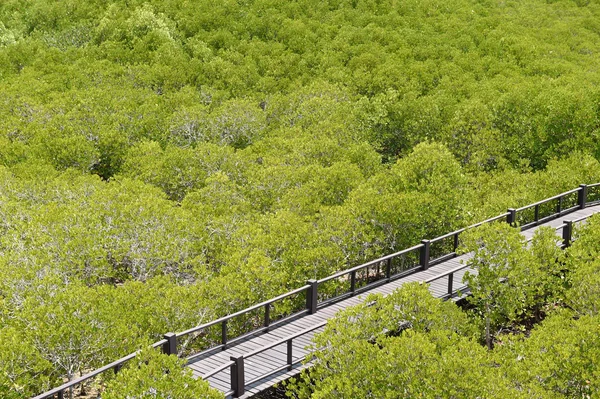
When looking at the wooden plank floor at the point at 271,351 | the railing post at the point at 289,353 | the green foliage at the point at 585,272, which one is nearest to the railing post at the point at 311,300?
the wooden plank floor at the point at 271,351

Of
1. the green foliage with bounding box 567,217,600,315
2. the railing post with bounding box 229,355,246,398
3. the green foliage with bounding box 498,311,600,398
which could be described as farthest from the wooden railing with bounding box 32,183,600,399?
the green foliage with bounding box 498,311,600,398

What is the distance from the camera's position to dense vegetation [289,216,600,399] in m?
15.7

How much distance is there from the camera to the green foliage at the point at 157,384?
14.5m

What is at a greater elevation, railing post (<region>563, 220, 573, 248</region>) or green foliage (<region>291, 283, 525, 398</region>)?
green foliage (<region>291, 283, 525, 398</region>)

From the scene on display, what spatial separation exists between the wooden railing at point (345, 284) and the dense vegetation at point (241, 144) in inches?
29.0

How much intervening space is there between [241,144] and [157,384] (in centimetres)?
2894

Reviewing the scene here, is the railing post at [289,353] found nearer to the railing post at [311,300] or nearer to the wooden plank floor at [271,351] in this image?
the wooden plank floor at [271,351]

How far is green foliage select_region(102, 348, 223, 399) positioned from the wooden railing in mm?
1567

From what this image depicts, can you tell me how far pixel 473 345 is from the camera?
54.3 ft

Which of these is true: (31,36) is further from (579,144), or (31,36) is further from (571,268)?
(571,268)

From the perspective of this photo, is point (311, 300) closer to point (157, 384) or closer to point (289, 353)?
point (289, 353)

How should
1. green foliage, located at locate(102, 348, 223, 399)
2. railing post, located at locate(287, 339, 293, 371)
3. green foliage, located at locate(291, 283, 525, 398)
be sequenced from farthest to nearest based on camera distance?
railing post, located at locate(287, 339, 293, 371), green foliage, located at locate(291, 283, 525, 398), green foliage, located at locate(102, 348, 223, 399)

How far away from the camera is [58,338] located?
18781 mm

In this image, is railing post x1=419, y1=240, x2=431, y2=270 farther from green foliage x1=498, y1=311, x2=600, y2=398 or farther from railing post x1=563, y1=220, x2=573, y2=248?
green foliage x1=498, y1=311, x2=600, y2=398
